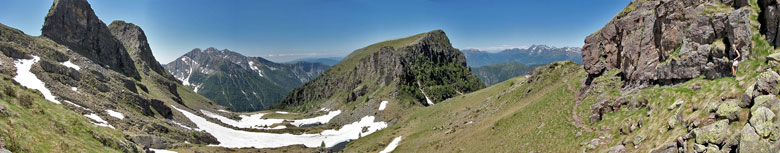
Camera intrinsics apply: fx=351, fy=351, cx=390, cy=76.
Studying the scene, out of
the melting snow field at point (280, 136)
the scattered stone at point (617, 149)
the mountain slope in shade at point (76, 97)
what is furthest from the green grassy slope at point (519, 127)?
the mountain slope in shade at point (76, 97)

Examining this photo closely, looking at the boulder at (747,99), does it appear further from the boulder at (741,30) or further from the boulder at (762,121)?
the boulder at (741,30)

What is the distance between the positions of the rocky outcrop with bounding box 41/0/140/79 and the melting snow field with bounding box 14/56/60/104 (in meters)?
56.5

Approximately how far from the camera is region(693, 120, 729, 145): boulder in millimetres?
15100

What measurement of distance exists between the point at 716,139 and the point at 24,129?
37.8 meters

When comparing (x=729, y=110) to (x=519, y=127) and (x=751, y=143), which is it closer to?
(x=751, y=143)

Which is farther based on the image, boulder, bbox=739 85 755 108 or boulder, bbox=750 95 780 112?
boulder, bbox=739 85 755 108

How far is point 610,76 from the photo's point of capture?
38094 millimetres

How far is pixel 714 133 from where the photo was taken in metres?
15.3

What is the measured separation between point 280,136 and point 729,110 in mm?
100745

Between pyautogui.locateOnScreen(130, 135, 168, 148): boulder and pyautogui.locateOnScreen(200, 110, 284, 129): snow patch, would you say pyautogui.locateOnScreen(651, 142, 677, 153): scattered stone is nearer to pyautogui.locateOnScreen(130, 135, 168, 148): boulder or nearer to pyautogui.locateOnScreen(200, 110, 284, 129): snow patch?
pyautogui.locateOnScreen(130, 135, 168, 148): boulder

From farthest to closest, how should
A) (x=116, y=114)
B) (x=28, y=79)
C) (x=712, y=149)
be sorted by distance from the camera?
1. (x=28, y=79)
2. (x=116, y=114)
3. (x=712, y=149)

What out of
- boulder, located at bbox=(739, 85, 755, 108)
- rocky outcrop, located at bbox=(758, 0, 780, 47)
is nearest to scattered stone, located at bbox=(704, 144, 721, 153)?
boulder, located at bbox=(739, 85, 755, 108)

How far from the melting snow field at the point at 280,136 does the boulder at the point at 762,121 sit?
81.3 metres

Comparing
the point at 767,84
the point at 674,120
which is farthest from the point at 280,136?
the point at 767,84
